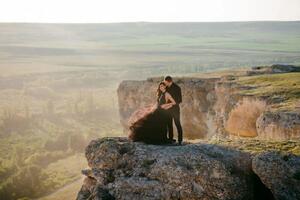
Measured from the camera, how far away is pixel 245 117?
102 ft

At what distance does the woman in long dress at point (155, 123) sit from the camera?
59.4ft

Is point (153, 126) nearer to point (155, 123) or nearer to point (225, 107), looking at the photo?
point (155, 123)

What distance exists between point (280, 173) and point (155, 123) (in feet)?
16.2

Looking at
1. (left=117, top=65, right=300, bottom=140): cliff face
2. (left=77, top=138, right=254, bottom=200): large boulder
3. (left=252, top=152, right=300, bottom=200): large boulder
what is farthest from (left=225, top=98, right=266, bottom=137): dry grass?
(left=252, top=152, right=300, bottom=200): large boulder

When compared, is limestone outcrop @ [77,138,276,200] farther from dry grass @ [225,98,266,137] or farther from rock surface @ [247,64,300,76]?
rock surface @ [247,64,300,76]

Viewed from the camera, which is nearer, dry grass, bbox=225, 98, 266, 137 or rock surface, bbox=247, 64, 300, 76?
dry grass, bbox=225, 98, 266, 137

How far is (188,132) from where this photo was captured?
41.5m

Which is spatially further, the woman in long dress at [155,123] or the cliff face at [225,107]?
the cliff face at [225,107]

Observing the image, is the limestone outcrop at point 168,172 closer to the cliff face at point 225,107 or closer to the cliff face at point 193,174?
the cliff face at point 193,174

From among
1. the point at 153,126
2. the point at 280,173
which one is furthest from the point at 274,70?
the point at 280,173

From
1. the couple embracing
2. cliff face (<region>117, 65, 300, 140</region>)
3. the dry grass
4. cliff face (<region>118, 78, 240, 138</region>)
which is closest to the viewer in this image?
the couple embracing

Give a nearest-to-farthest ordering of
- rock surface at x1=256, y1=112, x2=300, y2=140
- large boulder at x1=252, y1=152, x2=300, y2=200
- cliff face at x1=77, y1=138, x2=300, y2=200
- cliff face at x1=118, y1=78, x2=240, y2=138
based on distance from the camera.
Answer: large boulder at x1=252, y1=152, x2=300, y2=200 → cliff face at x1=77, y1=138, x2=300, y2=200 → rock surface at x1=256, y1=112, x2=300, y2=140 → cliff face at x1=118, y1=78, x2=240, y2=138

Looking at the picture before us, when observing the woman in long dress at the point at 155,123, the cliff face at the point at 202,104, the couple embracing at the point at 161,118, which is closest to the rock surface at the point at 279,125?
the couple embracing at the point at 161,118

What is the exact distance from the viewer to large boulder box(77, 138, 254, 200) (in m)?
16.0
